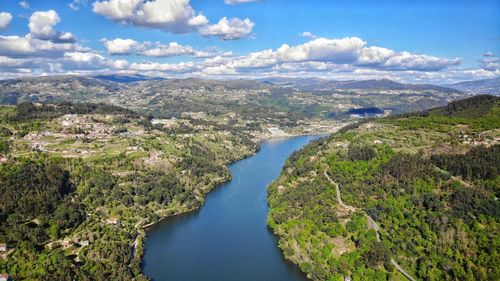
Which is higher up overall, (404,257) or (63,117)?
(63,117)

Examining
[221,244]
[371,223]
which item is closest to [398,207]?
[371,223]

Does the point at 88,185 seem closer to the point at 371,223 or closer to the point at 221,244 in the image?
the point at 221,244

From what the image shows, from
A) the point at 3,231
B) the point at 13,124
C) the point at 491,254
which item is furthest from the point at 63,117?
the point at 491,254

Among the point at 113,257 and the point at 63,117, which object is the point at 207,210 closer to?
the point at 113,257

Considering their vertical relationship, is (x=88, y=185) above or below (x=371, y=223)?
above

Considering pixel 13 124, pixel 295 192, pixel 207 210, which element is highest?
pixel 13 124

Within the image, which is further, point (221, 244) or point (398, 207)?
point (221, 244)

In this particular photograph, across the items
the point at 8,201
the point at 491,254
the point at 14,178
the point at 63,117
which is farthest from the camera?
the point at 63,117

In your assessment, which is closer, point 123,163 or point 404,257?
point 404,257
